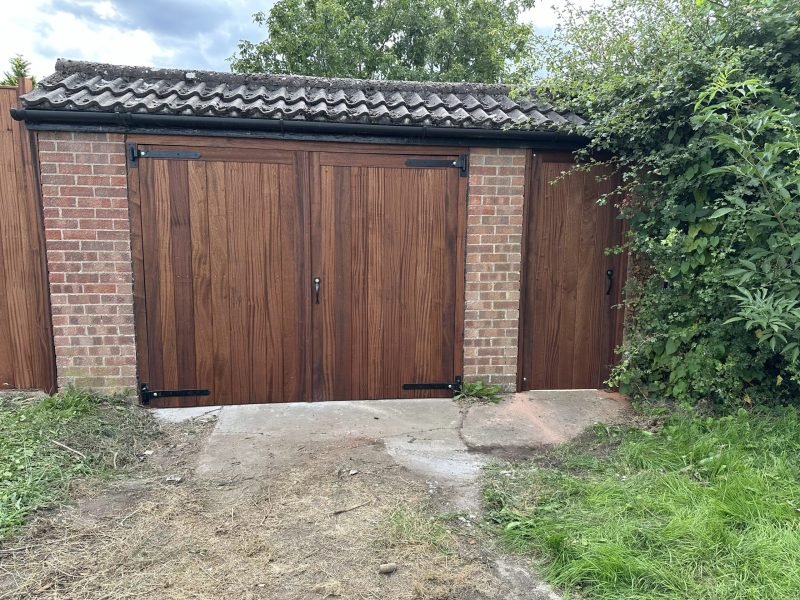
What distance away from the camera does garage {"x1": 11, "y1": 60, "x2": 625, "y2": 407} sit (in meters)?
4.04

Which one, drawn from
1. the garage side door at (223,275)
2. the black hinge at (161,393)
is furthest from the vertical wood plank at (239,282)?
the black hinge at (161,393)

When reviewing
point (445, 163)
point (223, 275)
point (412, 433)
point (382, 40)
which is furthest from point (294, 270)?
point (382, 40)

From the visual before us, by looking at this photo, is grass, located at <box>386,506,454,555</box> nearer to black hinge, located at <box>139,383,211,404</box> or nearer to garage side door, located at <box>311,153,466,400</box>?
garage side door, located at <box>311,153,466,400</box>

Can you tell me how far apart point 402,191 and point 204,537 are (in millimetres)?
2897

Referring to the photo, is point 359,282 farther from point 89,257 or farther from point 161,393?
point 89,257

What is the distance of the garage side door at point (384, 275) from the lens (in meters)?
4.35

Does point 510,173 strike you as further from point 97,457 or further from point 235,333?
point 97,457

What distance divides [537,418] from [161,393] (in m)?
3.00

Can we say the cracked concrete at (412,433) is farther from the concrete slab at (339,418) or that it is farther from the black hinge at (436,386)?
the black hinge at (436,386)

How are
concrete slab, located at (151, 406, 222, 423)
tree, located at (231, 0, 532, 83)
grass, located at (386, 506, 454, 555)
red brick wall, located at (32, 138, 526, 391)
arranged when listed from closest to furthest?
grass, located at (386, 506, 454, 555) → red brick wall, located at (32, 138, 526, 391) → concrete slab, located at (151, 406, 222, 423) → tree, located at (231, 0, 532, 83)

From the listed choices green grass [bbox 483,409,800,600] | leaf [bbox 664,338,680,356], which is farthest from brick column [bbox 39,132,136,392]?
leaf [bbox 664,338,680,356]

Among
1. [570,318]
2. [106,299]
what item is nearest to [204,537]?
[106,299]

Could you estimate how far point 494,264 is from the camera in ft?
14.9

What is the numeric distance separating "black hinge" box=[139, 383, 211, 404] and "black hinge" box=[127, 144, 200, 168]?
1751 millimetres
